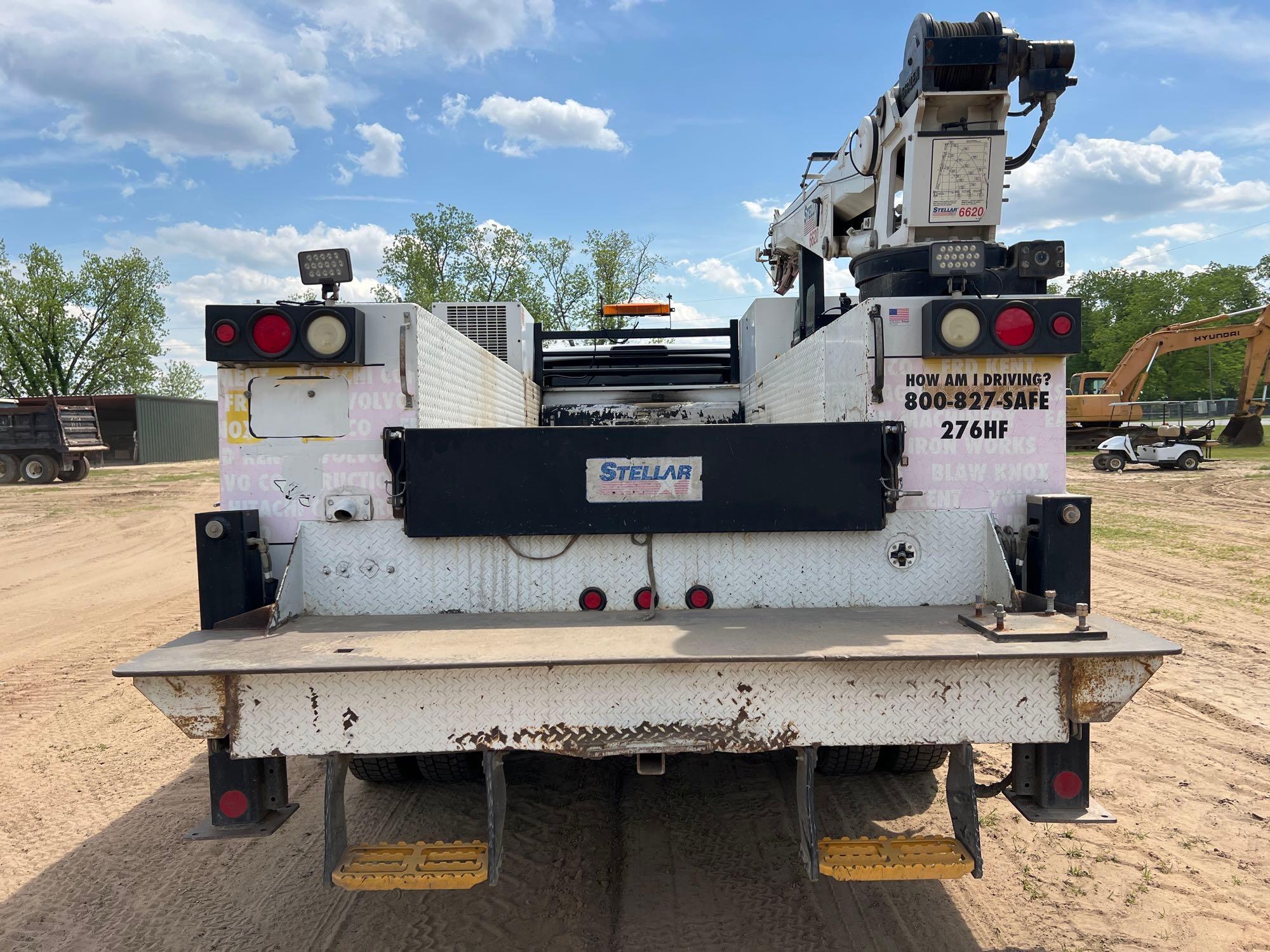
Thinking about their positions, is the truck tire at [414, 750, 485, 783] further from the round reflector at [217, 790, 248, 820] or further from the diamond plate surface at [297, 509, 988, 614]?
the round reflector at [217, 790, 248, 820]

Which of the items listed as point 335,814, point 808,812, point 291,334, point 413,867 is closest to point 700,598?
point 808,812

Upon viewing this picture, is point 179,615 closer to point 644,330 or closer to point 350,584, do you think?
point 644,330

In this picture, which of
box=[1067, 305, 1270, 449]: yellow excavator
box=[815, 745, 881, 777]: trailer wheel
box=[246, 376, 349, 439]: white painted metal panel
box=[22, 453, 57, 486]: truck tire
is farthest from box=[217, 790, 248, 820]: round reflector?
box=[1067, 305, 1270, 449]: yellow excavator

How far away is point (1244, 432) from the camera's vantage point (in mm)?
27406

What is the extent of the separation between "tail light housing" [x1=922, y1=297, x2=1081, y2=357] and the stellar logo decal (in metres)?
0.97

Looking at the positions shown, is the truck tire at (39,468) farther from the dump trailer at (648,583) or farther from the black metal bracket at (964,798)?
the black metal bracket at (964,798)

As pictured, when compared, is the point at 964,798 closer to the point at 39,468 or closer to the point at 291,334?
the point at 291,334

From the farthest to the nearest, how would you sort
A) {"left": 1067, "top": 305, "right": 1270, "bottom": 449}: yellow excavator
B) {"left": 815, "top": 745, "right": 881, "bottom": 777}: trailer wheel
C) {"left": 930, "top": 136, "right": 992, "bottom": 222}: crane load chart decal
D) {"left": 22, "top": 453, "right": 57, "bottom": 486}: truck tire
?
{"left": 1067, "top": 305, "right": 1270, "bottom": 449}: yellow excavator, {"left": 22, "top": 453, "right": 57, "bottom": 486}: truck tire, {"left": 930, "top": 136, "right": 992, "bottom": 222}: crane load chart decal, {"left": 815, "top": 745, "right": 881, "bottom": 777}: trailer wheel

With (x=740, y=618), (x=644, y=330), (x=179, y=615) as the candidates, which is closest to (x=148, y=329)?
(x=179, y=615)

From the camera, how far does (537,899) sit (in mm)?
3014

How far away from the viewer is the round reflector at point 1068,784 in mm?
2488

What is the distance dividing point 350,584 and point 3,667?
17.4 ft

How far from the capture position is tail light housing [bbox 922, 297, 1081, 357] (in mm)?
2852

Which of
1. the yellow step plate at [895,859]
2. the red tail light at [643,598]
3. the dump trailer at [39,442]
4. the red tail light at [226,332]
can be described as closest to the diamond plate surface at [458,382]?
the red tail light at [226,332]
